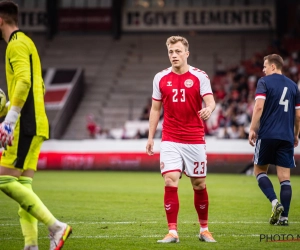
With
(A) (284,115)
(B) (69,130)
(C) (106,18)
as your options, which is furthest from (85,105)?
(A) (284,115)

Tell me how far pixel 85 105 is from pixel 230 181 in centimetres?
1672

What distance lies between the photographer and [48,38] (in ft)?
133

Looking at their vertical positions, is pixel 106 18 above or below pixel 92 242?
above

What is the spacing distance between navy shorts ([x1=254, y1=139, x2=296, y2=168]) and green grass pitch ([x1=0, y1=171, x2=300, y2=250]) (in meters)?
0.85

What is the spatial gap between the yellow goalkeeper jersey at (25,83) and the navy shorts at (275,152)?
417cm

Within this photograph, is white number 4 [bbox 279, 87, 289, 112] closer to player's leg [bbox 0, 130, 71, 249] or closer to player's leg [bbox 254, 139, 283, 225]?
player's leg [bbox 254, 139, 283, 225]

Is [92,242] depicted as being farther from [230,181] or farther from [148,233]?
[230,181]

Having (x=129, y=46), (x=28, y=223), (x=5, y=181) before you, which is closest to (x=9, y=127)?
(x=5, y=181)

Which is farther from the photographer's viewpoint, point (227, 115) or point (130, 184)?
point (227, 115)

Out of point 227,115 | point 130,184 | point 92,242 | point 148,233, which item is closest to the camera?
point 92,242

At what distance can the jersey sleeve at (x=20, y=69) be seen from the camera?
23.6ft

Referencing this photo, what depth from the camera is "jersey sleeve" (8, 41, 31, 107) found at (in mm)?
7180

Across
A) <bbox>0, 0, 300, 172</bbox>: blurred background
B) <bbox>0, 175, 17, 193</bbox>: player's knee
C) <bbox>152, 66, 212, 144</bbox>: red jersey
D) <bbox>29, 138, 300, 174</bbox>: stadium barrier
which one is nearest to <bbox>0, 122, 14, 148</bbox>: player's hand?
<bbox>0, 175, 17, 193</bbox>: player's knee

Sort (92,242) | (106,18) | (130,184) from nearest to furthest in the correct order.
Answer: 1. (92,242)
2. (130,184)
3. (106,18)
